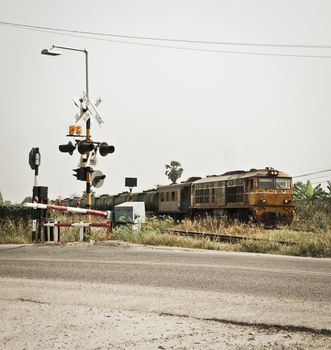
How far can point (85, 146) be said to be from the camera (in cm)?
1546

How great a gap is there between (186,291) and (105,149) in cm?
932

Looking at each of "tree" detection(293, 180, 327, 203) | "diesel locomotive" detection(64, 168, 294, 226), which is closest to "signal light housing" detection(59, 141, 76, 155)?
"diesel locomotive" detection(64, 168, 294, 226)

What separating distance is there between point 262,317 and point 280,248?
8.69m

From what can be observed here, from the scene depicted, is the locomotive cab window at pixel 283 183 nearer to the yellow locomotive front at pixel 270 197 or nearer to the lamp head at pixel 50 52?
the yellow locomotive front at pixel 270 197

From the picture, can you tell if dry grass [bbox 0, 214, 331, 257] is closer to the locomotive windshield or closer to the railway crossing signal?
the railway crossing signal

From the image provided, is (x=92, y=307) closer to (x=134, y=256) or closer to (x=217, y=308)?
(x=217, y=308)

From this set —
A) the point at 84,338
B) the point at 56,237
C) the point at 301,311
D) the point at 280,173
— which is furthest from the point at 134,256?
the point at 280,173

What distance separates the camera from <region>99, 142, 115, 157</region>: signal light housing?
51.9 ft

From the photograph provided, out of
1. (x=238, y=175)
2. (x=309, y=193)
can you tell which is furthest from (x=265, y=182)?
(x=309, y=193)

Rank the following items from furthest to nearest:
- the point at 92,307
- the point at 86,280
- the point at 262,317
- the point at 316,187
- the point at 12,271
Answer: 1. the point at 316,187
2. the point at 12,271
3. the point at 86,280
4. the point at 92,307
5. the point at 262,317

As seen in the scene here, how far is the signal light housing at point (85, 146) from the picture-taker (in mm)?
15434

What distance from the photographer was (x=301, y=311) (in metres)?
6.01

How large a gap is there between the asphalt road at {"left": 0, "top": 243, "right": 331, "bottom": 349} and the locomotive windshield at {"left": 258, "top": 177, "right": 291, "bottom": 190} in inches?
637

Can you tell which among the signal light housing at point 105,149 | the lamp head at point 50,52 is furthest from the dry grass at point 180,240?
the lamp head at point 50,52
